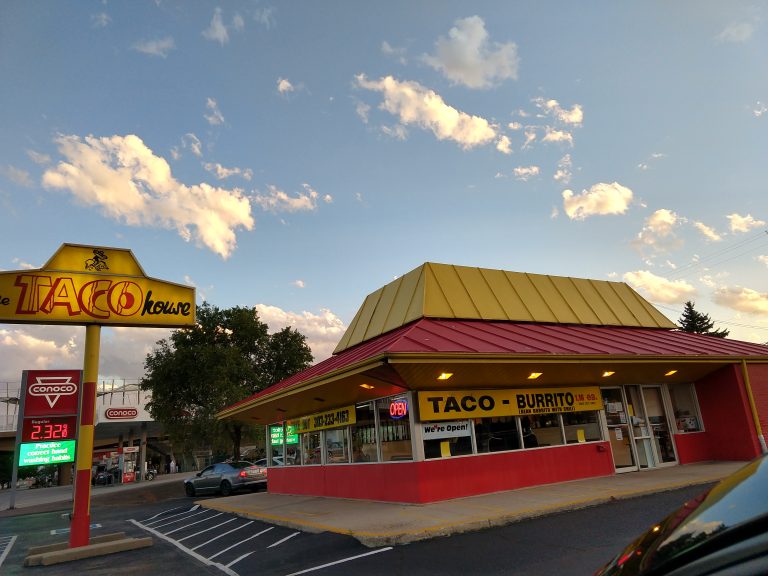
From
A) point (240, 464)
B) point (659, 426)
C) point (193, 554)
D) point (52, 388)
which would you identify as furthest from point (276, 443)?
point (659, 426)

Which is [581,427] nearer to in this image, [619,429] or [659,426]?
[619,429]

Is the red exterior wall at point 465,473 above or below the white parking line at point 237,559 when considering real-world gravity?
above

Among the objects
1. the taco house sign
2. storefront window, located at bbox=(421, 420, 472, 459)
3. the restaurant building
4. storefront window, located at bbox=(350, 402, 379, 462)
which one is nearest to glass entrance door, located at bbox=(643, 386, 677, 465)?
the restaurant building

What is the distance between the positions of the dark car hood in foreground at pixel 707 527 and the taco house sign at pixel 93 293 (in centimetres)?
1233

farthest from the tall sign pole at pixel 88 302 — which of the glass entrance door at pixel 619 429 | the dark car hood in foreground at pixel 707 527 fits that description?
the glass entrance door at pixel 619 429

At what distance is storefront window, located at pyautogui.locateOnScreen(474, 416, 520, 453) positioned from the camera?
13.4m

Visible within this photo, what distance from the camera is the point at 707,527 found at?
1.97m

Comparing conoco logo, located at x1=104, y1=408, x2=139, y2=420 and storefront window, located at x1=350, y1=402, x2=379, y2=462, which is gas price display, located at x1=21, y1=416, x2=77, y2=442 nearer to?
storefront window, located at x1=350, y1=402, x2=379, y2=462

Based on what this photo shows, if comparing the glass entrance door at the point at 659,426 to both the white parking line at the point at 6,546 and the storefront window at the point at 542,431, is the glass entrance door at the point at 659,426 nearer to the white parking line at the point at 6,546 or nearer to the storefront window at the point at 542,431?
the storefront window at the point at 542,431

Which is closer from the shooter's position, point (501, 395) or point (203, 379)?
point (501, 395)

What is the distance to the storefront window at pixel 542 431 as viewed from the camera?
1412 cm

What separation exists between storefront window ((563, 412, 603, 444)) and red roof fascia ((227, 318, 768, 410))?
2.17 meters

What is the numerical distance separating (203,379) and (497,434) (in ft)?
77.1

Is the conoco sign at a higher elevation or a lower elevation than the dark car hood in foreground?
higher
